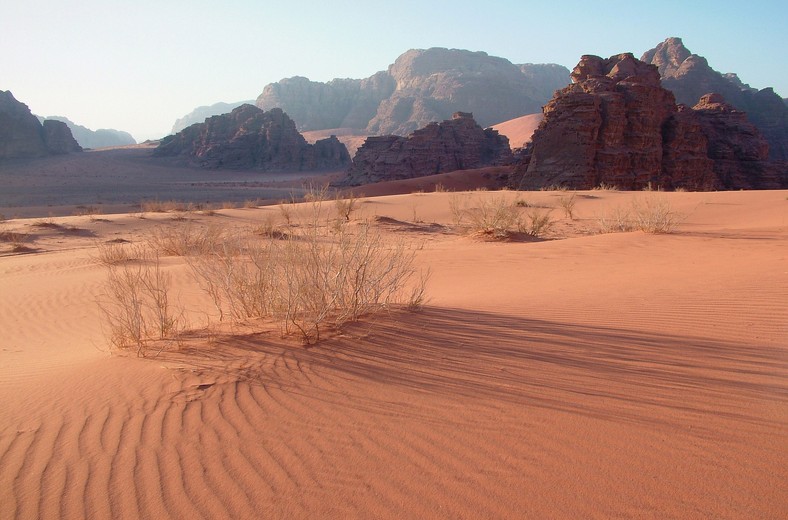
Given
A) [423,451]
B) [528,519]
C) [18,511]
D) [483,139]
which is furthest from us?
[483,139]

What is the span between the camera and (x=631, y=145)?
1217 inches

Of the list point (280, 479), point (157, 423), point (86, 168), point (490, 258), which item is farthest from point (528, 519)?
point (86, 168)

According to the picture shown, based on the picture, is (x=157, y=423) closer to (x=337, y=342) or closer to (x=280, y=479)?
(x=280, y=479)

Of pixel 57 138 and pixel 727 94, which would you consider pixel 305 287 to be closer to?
pixel 727 94

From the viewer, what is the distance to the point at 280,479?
2398mm

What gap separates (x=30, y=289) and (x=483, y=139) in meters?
46.0

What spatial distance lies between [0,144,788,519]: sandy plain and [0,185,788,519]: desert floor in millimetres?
12

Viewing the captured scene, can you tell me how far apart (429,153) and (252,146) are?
33.8 metres

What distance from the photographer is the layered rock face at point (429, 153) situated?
4653 centimetres

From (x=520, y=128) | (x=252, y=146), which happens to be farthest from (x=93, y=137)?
(x=520, y=128)

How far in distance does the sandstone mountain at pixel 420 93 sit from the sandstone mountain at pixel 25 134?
5393cm

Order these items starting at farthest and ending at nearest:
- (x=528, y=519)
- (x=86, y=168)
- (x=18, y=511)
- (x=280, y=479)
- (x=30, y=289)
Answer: (x=86, y=168), (x=30, y=289), (x=280, y=479), (x=18, y=511), (x=528, y=519)

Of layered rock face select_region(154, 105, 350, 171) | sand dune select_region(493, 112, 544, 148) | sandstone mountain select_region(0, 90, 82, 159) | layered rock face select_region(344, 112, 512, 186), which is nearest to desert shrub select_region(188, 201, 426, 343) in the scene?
layered rock face select_region(344, 112, 512, 186)

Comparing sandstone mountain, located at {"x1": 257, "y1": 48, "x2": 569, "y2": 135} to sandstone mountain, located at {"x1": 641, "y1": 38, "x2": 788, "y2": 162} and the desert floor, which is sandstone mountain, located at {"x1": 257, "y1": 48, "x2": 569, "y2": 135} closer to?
sandstone mountain, located at {"x1": 641, "y1": 38, "x2": 788, "y2": 162}
